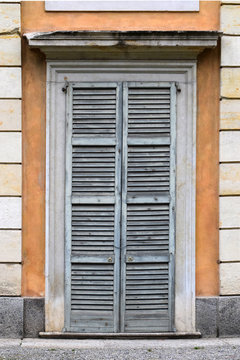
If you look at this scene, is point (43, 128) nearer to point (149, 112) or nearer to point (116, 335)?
point (149, 112)

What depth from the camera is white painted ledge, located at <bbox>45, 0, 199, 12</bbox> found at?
7.34 meters

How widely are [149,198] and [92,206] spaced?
72cm

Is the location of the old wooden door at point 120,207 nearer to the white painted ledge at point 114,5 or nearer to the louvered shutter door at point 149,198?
the louvered shutter door at point 149,198

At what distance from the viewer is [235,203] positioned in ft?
24.2

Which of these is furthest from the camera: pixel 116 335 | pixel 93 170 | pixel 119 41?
pixel 93 170

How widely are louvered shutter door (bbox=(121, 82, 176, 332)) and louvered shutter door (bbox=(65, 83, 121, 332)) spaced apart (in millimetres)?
138

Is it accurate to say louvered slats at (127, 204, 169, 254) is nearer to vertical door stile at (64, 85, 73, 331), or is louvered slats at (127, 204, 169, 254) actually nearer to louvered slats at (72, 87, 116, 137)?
vertical door stile at (64, 85, 73, 331)

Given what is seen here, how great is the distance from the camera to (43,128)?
24.3 feet

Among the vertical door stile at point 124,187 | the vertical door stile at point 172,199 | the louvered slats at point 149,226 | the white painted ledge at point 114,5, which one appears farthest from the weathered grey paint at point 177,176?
the white painted ledge at point 114,5

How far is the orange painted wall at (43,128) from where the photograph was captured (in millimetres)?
7367

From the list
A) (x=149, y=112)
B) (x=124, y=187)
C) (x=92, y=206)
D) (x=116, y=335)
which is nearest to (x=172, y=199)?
(x=124, y=187)

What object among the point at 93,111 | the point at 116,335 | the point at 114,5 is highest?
the point at 114,5

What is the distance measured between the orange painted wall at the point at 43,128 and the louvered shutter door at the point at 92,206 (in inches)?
14.7

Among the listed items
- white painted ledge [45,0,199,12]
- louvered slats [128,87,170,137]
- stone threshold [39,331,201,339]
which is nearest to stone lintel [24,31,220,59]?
white painted ledge [45,0,199,12]
